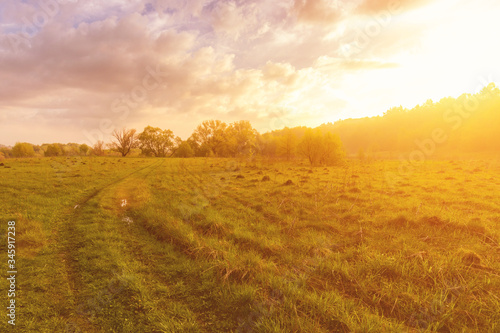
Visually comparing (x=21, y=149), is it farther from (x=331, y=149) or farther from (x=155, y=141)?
(x=331, y=149)

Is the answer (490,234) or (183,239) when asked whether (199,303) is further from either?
(490,234)

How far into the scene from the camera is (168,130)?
95.7 meters

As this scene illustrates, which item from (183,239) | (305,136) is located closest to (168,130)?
(305,136)

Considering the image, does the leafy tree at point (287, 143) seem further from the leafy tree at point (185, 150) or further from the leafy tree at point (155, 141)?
the leafy tree at point (155, 141)

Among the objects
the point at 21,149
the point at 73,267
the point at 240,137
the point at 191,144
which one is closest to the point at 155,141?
the point at 191,144

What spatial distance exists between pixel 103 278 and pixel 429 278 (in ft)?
25.5

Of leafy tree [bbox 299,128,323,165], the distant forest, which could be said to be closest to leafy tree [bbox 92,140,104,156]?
the distant forest

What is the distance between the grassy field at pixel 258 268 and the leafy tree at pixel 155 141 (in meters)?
83.5

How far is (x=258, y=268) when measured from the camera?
19.3 feet

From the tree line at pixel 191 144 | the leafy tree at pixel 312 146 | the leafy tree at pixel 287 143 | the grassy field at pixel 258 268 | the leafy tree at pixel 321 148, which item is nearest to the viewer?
the grassy field at pixel 258 268

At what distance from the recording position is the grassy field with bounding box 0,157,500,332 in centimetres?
425

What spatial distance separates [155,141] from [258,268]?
93999 mm

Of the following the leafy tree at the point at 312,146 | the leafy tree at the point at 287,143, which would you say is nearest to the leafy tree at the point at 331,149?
the leafy tree at the point at 312,146

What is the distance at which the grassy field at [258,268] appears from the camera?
4.25 meters
